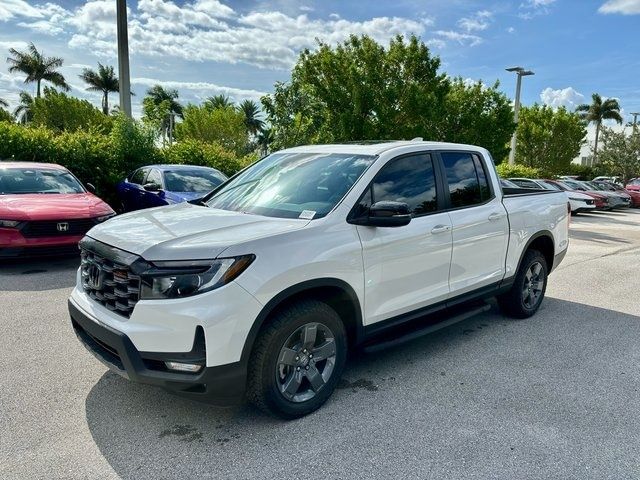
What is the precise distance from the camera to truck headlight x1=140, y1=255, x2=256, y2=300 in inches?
107

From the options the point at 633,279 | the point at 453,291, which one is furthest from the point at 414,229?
the point at 633,279

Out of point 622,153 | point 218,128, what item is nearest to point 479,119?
point 622,153

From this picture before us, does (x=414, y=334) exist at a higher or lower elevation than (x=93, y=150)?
lower

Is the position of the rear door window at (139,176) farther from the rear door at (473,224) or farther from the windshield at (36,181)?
the rear door at (473,224)

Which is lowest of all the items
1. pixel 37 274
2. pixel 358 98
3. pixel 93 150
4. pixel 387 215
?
pixel 37 274

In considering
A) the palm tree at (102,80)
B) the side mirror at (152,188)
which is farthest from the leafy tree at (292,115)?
the palm tree at (102,80)

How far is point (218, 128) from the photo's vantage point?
41.6 meters

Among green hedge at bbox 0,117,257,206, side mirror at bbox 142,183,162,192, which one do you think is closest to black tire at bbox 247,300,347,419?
side mirror at bbox 142,183,162,192

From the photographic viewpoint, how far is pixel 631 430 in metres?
3.16

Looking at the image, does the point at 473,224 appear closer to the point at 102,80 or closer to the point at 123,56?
the point at 123,56

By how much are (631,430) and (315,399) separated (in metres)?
2.07

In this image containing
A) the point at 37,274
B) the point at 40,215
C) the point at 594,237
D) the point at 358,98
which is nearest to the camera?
the point at 40,215

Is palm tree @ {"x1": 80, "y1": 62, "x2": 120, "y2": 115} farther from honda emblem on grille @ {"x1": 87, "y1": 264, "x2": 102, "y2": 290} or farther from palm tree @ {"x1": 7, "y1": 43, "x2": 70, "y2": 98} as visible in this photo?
honda emblem on grille @ {"x1": 87, "y1": 264, "x2": 102, "y2": 290}

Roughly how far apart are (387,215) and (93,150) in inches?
429
